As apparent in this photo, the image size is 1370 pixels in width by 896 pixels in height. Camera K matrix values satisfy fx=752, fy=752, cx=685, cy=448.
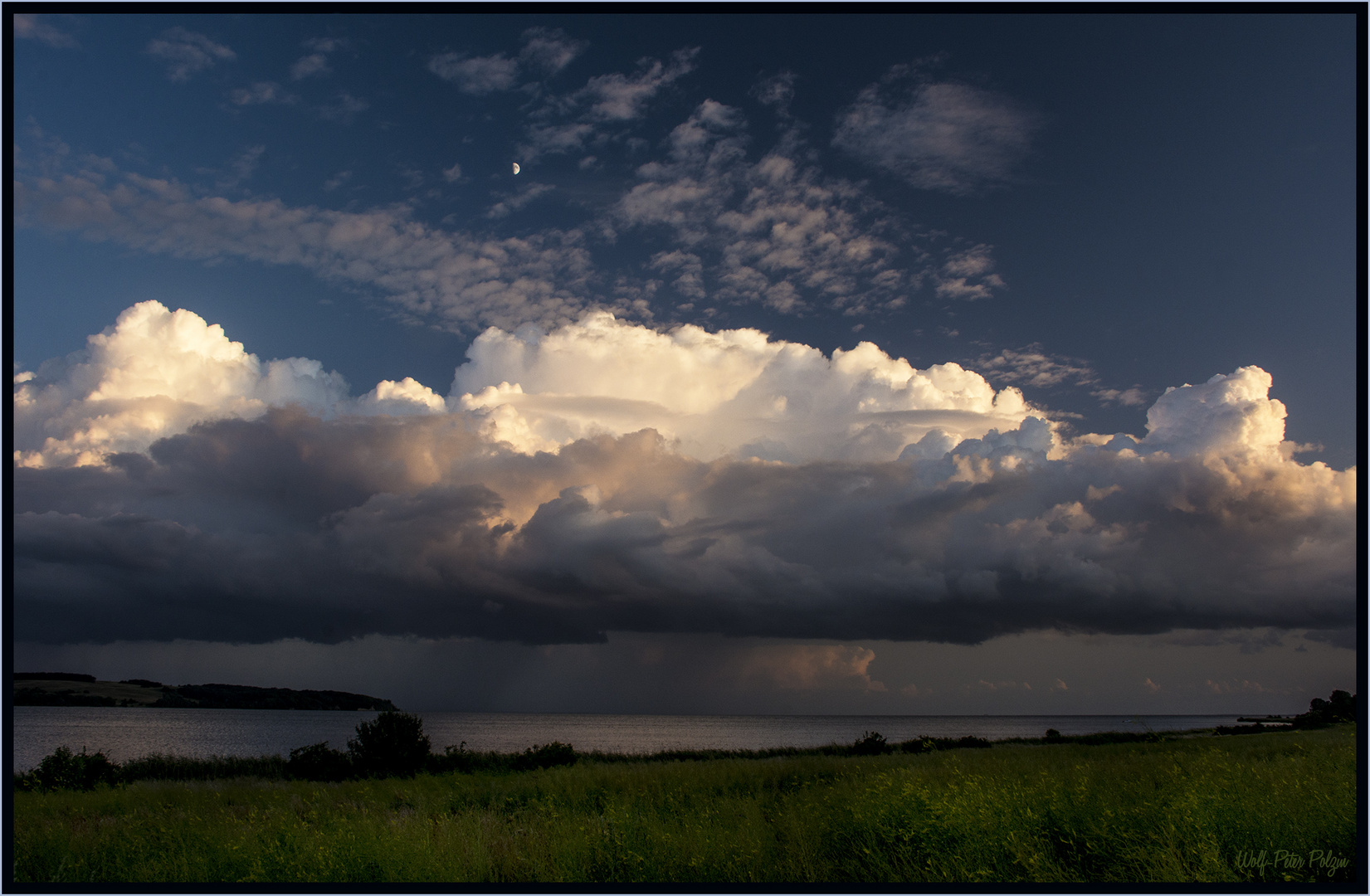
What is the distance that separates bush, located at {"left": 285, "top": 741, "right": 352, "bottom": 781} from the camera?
32125 mm

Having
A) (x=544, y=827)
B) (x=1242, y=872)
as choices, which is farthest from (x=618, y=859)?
(x=1242, y=872)

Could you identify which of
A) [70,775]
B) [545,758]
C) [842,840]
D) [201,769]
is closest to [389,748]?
[545,758]

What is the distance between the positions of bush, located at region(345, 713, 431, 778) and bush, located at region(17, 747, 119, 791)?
8652mm

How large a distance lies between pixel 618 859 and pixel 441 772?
28.8m

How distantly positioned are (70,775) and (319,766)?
8577mm

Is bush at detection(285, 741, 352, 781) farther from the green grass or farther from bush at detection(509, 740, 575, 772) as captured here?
the green grass

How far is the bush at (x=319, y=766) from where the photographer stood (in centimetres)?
3212

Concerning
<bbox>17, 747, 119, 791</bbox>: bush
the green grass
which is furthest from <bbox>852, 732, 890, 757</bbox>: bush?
<bbox>17, 747, 119, 791</bbox>: bush

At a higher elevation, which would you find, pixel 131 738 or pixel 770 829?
pixel 770 829

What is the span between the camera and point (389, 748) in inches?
1341

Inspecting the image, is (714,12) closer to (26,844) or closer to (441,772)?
(26,844)

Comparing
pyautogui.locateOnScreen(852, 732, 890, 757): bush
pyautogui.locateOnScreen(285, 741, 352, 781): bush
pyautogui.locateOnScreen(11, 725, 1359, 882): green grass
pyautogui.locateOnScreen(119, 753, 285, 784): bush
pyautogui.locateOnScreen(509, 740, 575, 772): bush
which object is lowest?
pyautogui.locateOnScreen(852, 732, 890, 757): bush

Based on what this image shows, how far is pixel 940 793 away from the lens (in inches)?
397

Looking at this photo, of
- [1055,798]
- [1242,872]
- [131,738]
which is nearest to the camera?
[1242,872]
